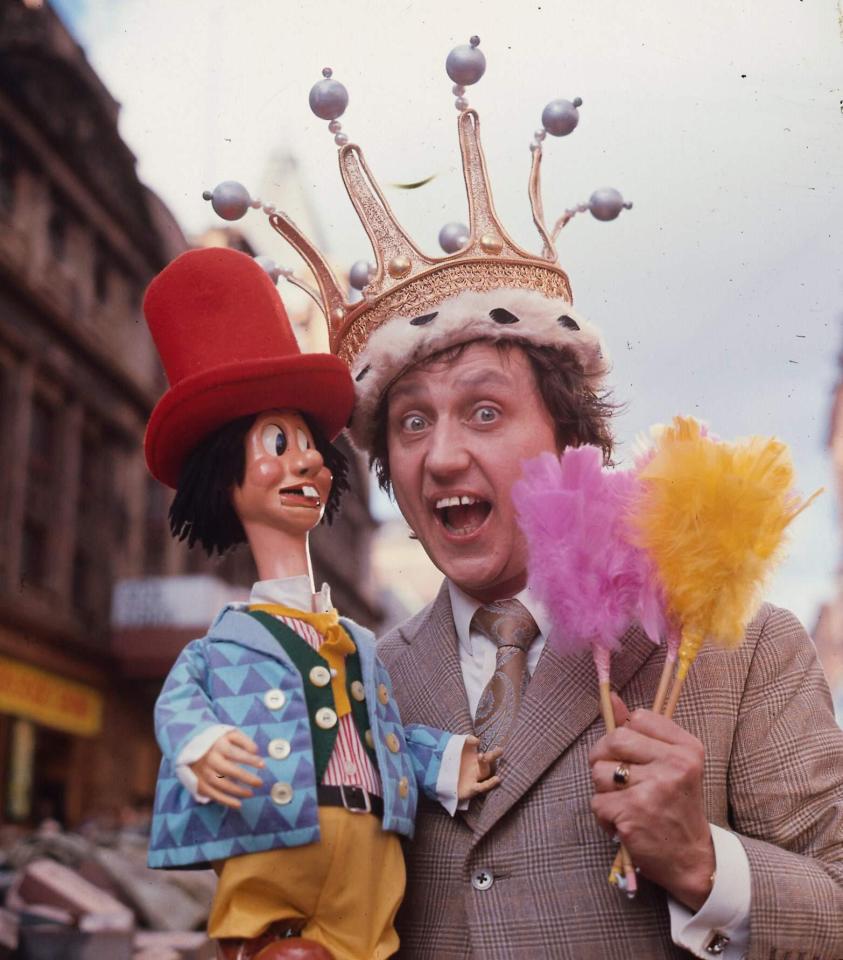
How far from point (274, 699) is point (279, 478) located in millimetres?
463

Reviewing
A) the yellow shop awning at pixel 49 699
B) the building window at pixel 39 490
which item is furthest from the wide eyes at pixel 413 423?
the building window at pixel 39 490

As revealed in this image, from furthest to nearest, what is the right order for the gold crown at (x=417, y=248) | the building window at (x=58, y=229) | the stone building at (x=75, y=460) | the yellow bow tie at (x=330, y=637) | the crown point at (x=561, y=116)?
1. the building window at (x=58, y=229)
2. the stone building at (x=75, y=460)
3. the crown point at (x=561, y=116)
4. the gold crown at (x=417, y=248)
5. the yellow bow tie at (x=330, y=637)

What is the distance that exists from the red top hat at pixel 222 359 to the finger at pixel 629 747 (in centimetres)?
88

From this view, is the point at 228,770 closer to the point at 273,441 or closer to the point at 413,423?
the point at 273,441

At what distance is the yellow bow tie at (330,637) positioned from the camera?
6.97 ft

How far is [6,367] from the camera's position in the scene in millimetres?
14172

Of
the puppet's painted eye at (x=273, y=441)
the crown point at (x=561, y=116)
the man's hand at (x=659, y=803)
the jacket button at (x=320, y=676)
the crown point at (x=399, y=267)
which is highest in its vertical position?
the crown point at (x=561, y=116)

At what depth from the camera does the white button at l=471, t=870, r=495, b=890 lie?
2.15m

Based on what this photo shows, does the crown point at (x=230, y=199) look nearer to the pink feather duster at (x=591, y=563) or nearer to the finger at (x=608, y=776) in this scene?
the pink feather duster at (x=591, y=563)

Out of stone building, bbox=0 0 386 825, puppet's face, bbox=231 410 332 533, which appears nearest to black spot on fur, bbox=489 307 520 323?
puppet's face, bbox=231 410 332 533

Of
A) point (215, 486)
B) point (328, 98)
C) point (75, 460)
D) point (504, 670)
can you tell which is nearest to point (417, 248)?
point (328, 98)

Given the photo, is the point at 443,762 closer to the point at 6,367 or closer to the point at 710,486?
the point at 710,486

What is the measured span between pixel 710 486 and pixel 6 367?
13539 millimetres

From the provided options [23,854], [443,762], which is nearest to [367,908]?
[443,762]
